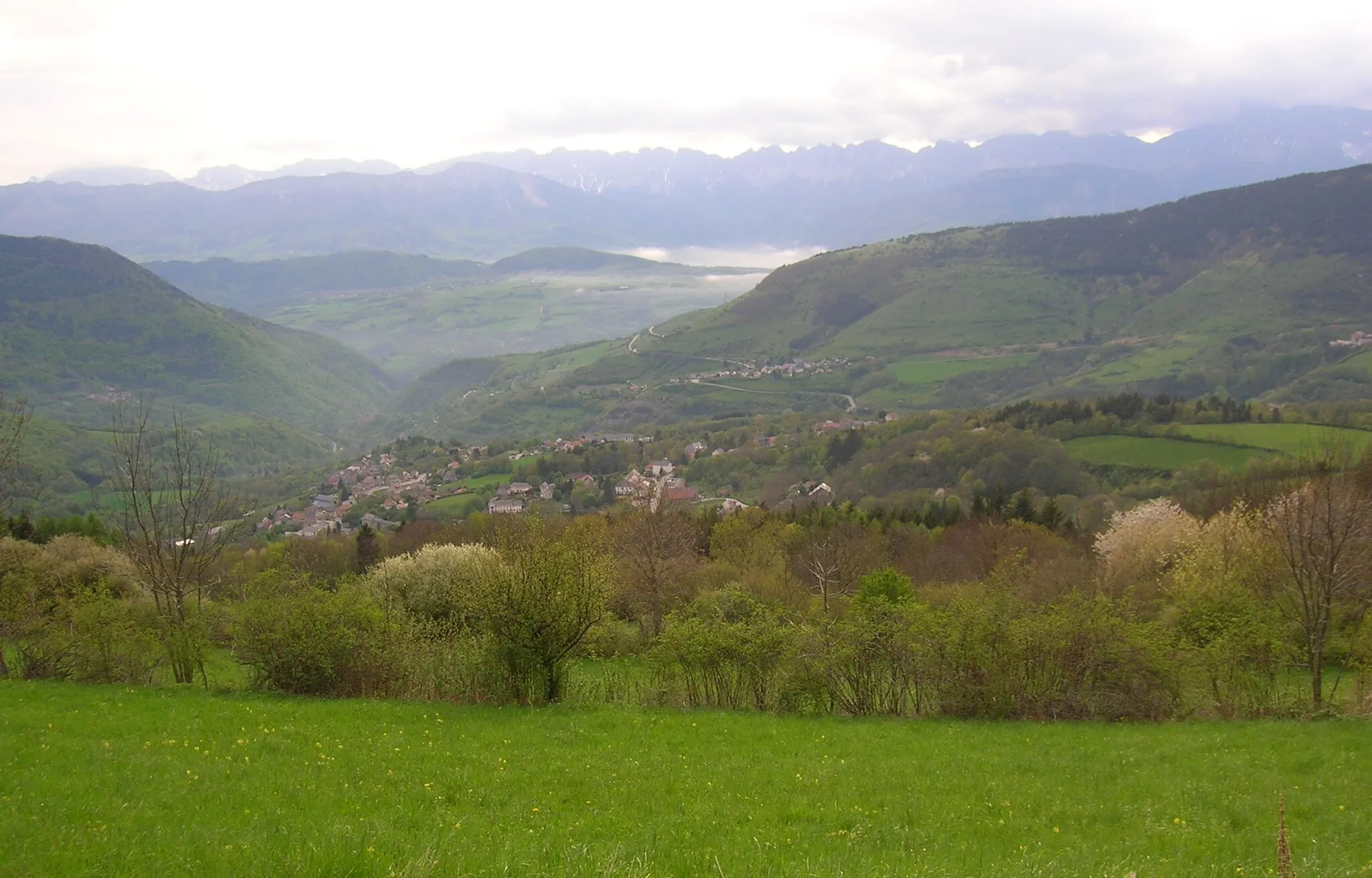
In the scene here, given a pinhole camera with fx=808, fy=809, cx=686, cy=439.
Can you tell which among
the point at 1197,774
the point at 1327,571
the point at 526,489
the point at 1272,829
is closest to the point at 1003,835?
the point at 1272,829

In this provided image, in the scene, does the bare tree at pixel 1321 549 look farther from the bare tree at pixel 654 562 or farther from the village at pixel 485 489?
the village at pixel 485 489

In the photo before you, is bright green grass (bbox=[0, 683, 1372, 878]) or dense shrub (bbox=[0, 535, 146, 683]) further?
dense shrub (bbox=[0, 535, 146, 683])

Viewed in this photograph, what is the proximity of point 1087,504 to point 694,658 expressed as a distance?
6243cm

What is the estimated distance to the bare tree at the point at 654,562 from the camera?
132 feet

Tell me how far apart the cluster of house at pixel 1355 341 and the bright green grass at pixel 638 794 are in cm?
19545

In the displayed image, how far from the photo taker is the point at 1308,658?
26.2 m

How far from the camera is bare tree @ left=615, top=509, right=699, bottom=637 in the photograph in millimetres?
40125

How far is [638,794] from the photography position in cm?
1373

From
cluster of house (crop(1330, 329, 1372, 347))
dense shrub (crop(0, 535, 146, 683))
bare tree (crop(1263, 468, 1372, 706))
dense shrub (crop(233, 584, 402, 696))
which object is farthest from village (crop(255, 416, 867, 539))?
cluster of house (crop(1330, 329, 1372, 347))

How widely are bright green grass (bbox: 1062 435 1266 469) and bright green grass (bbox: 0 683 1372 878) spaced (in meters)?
75.4

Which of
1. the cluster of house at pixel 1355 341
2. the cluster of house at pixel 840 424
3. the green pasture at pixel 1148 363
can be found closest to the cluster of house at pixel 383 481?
the cluster of house at pixel 840 424

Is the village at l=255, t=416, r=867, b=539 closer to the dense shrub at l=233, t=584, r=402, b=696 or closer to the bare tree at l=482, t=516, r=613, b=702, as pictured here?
the dense shrub at l=233, t=584, r=402, b=696

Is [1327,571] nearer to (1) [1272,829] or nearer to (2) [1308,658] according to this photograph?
(2) [1308,658]

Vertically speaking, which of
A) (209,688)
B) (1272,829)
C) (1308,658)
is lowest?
(1308,658)
